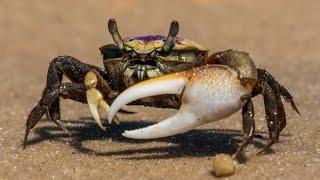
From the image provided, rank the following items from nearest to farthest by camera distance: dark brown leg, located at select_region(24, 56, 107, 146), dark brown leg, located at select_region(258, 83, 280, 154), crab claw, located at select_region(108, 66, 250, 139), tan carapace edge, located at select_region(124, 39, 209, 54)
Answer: crab claw, located at select_region(108, 66, 250, 139) → dark brown leg, located at select_region(258, 83, 280, 154) → tan carapace edge, located at select_region(124, 39, 209, 54) → dark brown leg, located at select_region(24, 56, 107, 146)

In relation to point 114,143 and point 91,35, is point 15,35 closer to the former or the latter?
point 91,35

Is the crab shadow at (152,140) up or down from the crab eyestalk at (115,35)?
down

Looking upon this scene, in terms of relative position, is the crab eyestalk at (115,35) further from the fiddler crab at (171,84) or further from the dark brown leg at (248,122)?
the dark brown leg at (248,122)

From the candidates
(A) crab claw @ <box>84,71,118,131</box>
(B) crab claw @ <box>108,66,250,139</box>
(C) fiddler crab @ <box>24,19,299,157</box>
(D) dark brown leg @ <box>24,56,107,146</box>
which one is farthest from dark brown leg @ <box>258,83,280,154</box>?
(D) dark brown leg @ <box>24,56,107,146</box>

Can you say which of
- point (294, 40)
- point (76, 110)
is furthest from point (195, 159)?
point (294, 40)

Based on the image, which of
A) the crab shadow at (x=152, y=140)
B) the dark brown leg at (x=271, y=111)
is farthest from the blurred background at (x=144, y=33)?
the dark brown leg at (x=271, y=111)

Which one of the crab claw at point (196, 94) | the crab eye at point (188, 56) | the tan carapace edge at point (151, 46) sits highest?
the tan carapace edge at point (151, 46)

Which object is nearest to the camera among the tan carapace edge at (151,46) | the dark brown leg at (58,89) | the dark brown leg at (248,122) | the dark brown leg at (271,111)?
the dark brown leg at (248,122)

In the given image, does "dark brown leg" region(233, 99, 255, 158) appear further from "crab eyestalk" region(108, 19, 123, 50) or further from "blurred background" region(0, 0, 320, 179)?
"crab eyestalk" region(108, 19, 123, 50)
